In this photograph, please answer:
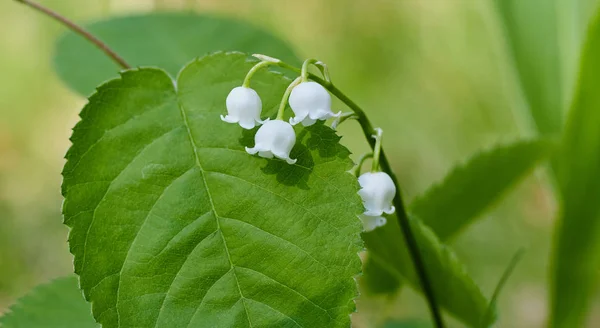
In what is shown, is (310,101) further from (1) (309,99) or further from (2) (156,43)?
(2) (156,43)

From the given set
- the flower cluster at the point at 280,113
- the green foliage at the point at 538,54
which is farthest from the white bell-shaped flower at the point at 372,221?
the green foliage at the point at 538,54

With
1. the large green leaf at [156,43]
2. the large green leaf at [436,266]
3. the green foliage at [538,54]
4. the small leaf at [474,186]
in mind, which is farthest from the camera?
the green foliage at [538,54]

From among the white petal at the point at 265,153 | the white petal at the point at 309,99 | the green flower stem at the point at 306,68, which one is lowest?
the white petal at the point at 265,153

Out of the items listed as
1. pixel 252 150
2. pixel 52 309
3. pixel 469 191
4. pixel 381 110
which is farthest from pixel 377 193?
pixel 381 110

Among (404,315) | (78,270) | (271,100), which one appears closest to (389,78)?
(404,315)

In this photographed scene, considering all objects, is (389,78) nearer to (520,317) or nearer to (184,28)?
(520,317)

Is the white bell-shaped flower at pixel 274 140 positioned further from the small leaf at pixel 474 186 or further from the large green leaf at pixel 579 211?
the large green leaf at pixel 579 211
